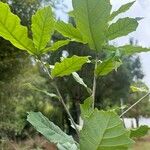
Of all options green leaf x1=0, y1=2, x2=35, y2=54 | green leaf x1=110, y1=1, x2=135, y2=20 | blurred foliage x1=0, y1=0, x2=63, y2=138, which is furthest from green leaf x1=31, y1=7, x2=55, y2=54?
blurred foliage x1=0, y1=0, x2=63, y2=138

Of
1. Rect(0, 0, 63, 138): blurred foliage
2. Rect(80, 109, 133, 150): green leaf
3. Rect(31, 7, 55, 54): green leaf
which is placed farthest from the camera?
Rect(0, 0, 63, 138): blurred foliage

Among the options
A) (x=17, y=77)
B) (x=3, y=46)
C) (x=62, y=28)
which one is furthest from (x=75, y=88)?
(x=62, y=28)

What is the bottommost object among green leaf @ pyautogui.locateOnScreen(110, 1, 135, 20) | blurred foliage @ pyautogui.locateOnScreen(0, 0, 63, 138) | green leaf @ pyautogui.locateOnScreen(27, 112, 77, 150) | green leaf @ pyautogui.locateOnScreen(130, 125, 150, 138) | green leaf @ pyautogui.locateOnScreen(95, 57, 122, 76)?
blurred foliage @ pyautogui.locateOnScreen(0, 0, 63, 138)

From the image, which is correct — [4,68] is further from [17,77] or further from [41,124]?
[41,124]

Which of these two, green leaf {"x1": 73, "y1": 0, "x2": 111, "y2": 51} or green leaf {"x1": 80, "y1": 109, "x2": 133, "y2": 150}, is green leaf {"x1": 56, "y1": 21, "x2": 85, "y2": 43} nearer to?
green leaf {"x1": 73, "y1": 0, "x2": 111, "y2": 51}

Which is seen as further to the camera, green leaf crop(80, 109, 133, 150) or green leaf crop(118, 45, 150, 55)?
green leaf crop(118, 45, 150, 55)

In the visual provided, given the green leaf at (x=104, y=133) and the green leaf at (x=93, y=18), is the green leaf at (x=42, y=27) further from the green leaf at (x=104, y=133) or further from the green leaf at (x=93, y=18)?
the green leaf at (x=104, y=133)

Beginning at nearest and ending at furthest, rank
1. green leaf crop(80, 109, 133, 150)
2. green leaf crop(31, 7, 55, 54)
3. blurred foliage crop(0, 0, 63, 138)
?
green leaf crop(80, 109, 133, 150), green leaf crop(31, 7, 55, 54), blurred foliage crop(0, 0, 63, 138)

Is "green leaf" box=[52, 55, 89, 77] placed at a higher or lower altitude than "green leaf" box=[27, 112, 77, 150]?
higher
